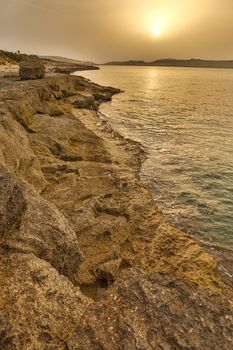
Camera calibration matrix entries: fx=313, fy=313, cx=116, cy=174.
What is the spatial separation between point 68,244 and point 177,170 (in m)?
13.9

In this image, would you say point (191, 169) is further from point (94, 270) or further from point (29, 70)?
point (29, 70)

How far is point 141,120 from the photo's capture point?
123ft

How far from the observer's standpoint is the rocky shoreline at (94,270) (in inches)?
183

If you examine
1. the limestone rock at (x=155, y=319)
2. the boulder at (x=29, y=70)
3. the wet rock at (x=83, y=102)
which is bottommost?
the wet rock at (x=83, y=102)

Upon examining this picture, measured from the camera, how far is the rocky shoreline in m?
4.66

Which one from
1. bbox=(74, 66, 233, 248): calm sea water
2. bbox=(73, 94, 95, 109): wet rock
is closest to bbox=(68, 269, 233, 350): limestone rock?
bbox=(74, 66, 233, 248): calm sea water

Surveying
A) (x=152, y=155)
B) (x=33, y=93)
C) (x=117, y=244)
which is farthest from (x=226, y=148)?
(x=117, y=244)

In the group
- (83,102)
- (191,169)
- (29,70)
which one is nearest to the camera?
(191,169)

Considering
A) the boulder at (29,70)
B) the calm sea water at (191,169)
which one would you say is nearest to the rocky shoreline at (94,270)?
the calm sea water at (191,169)

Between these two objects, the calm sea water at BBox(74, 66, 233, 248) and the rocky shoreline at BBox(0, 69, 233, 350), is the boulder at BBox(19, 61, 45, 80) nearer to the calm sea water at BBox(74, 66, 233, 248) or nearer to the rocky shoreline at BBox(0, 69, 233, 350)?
the calm sea water at BBox(74, 66, 233, 248)

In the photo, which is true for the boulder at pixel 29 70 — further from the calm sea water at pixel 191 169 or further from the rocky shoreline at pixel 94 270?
the rocky shoreline at pixel 94 270

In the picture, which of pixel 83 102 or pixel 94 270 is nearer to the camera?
pixel 94 270

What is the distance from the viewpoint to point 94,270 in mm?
8156

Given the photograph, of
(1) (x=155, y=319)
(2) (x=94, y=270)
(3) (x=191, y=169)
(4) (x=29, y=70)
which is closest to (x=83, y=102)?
(4) (x=29, y=70)
